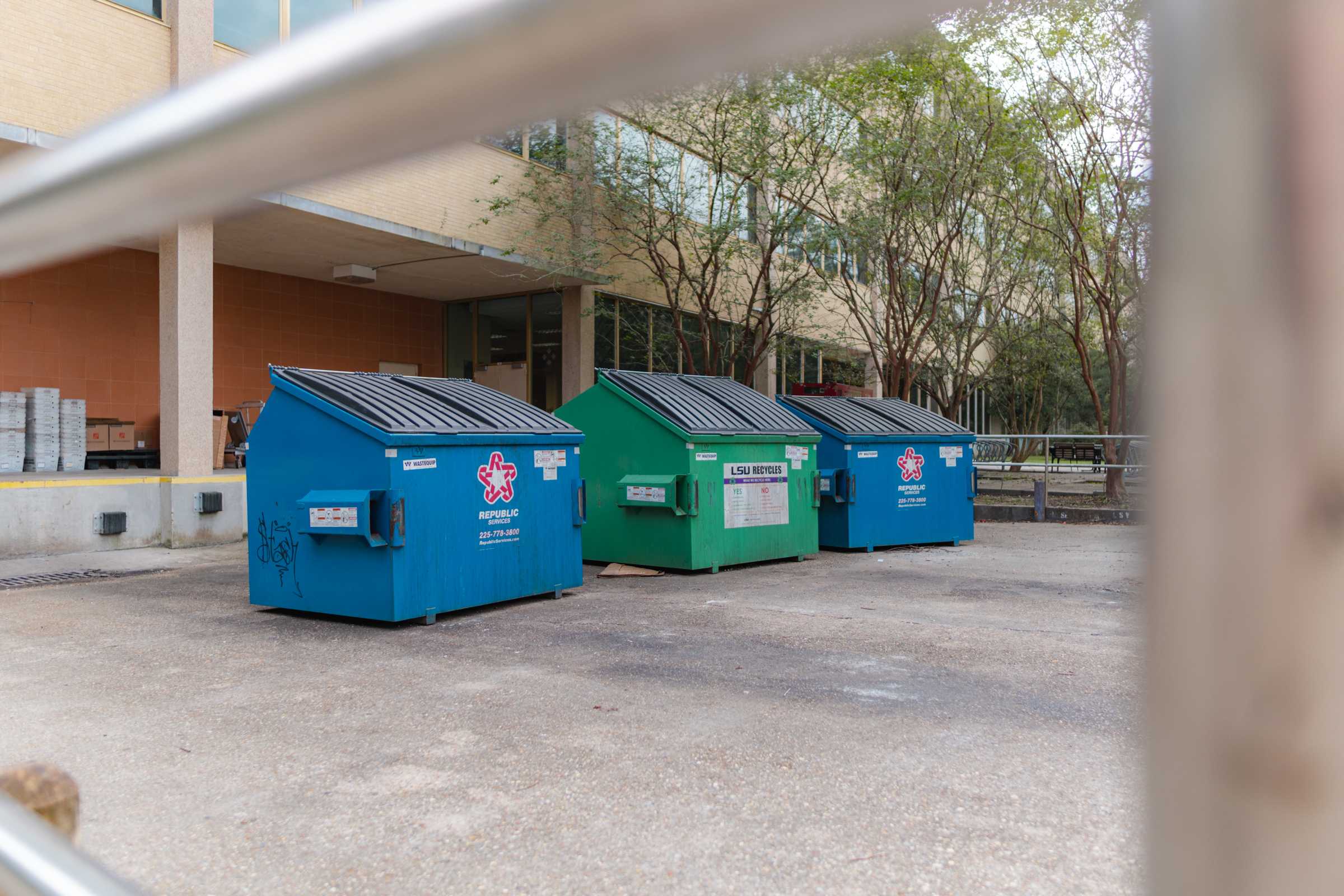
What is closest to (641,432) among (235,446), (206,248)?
(206,248)

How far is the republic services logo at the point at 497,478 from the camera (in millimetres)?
7246

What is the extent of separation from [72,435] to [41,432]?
0.51 m

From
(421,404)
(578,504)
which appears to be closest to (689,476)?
(578,504)

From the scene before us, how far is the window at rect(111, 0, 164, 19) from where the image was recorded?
36.6 feet

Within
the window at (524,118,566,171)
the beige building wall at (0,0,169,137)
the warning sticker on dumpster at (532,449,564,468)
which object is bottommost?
the warning sticker on dumpster at (532,449,564,468)

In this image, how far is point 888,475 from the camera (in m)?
11.2

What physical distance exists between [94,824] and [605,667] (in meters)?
2.68

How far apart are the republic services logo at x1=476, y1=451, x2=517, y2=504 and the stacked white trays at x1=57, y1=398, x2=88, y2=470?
27.4 ft

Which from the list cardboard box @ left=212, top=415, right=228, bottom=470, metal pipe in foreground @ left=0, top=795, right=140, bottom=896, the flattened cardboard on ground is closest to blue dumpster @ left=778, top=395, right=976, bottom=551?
the flattened cardboard on ground

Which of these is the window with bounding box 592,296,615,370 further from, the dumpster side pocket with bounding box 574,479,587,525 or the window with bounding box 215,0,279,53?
the dumpster side pocket with bounding box 574,479,587,525

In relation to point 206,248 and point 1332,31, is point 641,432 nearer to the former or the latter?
point 206,248

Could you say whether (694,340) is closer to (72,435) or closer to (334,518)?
(72,435)

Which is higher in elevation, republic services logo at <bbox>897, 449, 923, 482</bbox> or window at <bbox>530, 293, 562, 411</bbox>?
window at <bbox>530, 293, 562, 411</bbox>

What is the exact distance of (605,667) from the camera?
5.43 metres
